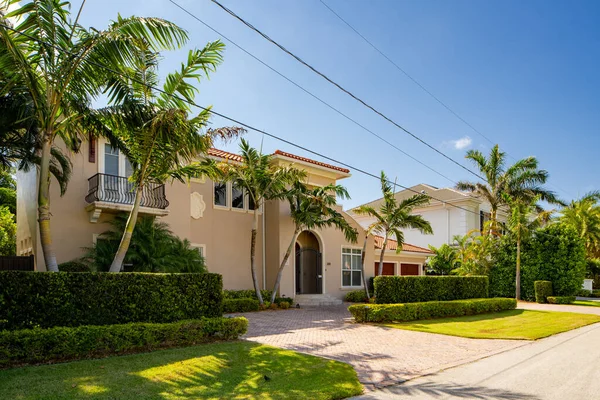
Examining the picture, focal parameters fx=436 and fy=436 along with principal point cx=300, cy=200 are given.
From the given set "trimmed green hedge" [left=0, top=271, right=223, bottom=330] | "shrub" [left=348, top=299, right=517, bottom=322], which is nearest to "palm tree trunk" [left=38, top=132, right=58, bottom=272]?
"trimmed green hedge" [left=0, top=271, right=223, bottom=330]

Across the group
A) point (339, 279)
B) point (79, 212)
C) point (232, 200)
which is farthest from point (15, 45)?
point (339, 279)

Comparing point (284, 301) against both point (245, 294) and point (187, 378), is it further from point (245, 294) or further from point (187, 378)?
point (187, 378)

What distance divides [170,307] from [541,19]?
13.9 m

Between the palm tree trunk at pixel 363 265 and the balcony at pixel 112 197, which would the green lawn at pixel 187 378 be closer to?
the balcony at pixel 112 197

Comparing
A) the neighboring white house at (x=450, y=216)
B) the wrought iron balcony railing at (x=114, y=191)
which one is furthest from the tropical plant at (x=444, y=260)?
the wrought iron balcony railing at (x=114, y=191)

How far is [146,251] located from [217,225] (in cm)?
536

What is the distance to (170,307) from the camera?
10227mm

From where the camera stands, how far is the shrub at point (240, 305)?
695 inches

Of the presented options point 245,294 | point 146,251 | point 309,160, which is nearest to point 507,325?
point 245,294

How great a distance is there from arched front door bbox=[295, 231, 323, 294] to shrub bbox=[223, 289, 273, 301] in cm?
417

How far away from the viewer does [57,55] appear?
943cm

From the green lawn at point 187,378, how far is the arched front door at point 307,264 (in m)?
15.0

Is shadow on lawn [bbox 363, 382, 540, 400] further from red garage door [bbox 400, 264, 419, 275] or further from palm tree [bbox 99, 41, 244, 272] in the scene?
red garage door [bbox 400, 264, 419, 275]

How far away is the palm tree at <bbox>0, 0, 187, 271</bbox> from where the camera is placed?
8781 millimetres
